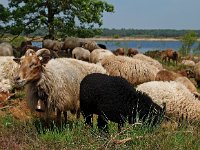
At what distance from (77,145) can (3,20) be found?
24730 millimetres

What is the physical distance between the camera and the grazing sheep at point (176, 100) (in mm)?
9852

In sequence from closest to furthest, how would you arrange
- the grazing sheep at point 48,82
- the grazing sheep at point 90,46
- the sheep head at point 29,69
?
1. the sheep head at point 29,69
2. the grazing sheep at point 48,82
3. the grazing sheep at point 90,46

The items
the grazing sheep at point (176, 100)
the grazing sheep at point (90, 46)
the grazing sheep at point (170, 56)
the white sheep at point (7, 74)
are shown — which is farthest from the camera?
the grazing sheep at point (170, 56)

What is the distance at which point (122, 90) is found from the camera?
859 centimetres

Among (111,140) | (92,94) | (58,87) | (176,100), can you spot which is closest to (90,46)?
(176,100)

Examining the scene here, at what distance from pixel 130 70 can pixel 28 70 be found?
24.7 ft

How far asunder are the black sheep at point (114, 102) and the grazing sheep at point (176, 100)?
1429mm

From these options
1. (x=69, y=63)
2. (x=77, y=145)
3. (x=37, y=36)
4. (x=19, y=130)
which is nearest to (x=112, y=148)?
(x=77, y=145)

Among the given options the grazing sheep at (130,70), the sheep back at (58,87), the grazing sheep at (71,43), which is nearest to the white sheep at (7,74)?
the sheep back at (58,87)

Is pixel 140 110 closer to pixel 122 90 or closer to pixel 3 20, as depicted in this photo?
pixel 122 90

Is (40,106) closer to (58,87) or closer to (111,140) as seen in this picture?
(58,87)

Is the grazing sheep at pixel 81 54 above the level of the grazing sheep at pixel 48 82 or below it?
below

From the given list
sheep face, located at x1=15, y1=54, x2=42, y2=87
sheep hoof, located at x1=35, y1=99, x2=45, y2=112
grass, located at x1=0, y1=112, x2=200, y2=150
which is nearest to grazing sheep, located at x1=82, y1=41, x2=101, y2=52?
sheep hoof, located at x1=35, y1=99, x2=45, y2=112

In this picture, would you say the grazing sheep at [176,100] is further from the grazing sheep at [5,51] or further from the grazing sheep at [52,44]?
the grazing sheep at [52,44]
